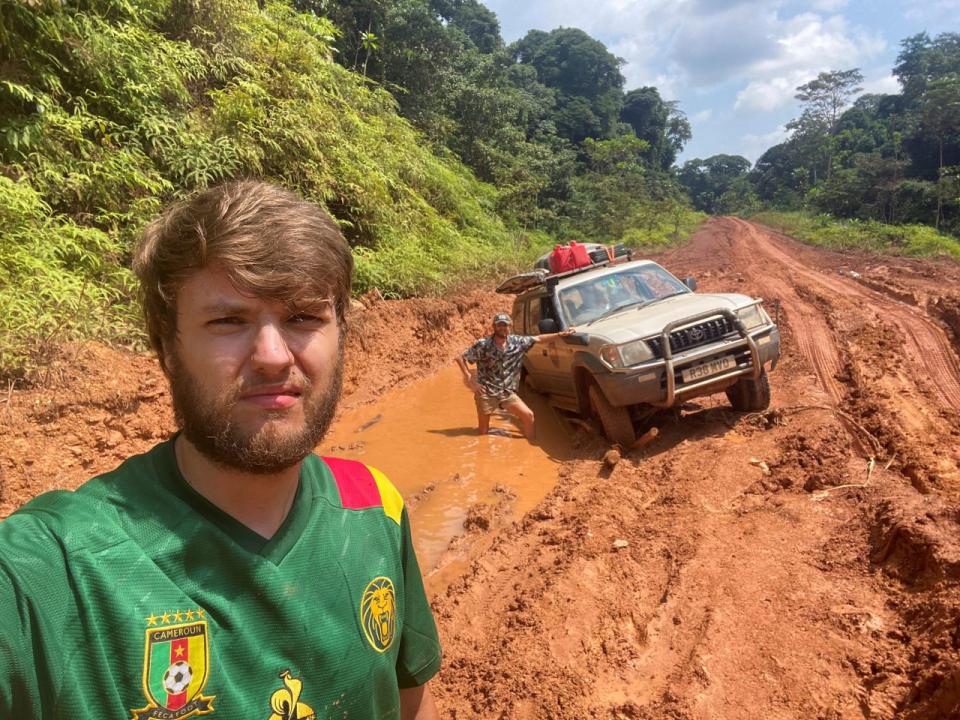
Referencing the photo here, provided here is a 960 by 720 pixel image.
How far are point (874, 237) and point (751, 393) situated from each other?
25.3 metres

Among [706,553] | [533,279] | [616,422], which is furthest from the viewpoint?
[533,279]

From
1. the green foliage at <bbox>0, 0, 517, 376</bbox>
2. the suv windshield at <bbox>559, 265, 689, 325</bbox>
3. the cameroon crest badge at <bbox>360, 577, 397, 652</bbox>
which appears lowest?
the cameroon crest badge at <bbox>360, 577, 397, 652</bbox>

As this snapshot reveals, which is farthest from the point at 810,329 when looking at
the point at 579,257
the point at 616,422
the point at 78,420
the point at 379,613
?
the point at 379,613

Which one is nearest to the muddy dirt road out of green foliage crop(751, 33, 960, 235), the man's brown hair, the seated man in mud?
the seated man in mud

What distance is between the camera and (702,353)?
554 cm

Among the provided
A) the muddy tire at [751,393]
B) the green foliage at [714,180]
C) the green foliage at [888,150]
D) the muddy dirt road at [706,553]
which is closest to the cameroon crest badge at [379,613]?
the muddy dirt road at [706,553]

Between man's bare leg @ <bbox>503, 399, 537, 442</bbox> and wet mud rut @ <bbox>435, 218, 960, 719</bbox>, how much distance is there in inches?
40.4

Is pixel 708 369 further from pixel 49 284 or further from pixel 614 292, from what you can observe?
pixel 49 284

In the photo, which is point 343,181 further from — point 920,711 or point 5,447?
point 920,711

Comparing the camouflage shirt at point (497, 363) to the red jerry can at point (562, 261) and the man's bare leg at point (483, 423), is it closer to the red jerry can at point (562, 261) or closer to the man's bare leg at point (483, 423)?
the man's bare leg at point (483, 423)

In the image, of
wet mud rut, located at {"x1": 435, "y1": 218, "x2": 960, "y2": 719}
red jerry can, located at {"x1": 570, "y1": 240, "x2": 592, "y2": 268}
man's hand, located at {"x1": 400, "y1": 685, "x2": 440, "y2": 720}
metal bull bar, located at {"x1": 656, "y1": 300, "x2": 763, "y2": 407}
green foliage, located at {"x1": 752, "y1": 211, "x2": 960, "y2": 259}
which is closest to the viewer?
man's hand, located at {"x1": 400, "y1": 685, "x2": 440, "y2": 720}

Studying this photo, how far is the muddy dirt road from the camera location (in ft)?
8.75

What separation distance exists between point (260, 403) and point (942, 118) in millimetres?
42166

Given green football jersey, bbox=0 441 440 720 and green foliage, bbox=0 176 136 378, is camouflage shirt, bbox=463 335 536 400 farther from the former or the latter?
green football jersey, bbox=0 441 440 720
